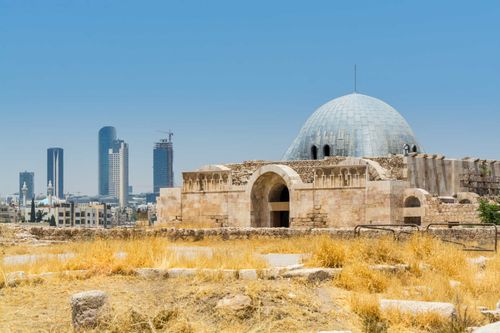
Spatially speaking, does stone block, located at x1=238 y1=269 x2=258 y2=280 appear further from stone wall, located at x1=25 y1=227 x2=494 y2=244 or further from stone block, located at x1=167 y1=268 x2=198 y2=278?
stone wall, located at x1=25 y1=227 x2=494 y2=244

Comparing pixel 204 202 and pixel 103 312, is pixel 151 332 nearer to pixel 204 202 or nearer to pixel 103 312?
pixel 103 312

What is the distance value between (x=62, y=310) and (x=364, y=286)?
3.90 meters

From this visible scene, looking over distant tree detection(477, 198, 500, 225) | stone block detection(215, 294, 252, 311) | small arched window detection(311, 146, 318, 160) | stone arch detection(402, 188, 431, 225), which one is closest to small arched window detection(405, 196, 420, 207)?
stone arch detection(402, 188, 431, 225)

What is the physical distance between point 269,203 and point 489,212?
30.4ft

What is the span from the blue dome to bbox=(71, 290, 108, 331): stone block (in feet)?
85.0

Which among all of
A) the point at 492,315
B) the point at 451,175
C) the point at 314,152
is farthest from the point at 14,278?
the point at 314,152

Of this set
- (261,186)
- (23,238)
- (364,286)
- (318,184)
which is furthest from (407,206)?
(364,286)

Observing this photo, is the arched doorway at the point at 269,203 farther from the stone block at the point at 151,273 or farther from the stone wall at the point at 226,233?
the stone block at the point at 151,273

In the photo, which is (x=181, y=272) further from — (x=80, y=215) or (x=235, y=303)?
(x=80, y=215)

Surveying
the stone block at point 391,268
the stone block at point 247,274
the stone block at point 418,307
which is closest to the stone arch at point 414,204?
the stone block at point 391,268

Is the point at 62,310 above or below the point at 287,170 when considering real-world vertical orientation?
below

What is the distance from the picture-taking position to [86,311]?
7.64 meters

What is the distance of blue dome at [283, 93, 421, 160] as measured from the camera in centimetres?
3347

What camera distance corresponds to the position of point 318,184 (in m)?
27.7
